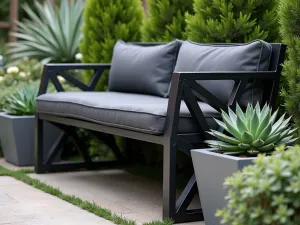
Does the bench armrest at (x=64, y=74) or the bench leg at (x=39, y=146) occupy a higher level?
the bench armrest at (x=64, y=74)

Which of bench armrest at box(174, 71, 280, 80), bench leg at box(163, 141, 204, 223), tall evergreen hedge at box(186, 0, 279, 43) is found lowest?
bench leg at box(163, 141, 204, 223)

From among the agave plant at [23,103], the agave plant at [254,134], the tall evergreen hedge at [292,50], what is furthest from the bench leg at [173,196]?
the agave plant at [23,103]

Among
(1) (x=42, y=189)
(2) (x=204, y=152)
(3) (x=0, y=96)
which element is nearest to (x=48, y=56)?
(3) (x=0, y=96)

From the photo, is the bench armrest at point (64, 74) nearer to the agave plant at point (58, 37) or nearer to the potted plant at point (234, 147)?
the potted plant at point (234, 147)

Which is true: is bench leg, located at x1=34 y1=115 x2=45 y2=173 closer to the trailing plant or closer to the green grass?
the green grass

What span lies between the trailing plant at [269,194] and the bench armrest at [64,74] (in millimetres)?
3019

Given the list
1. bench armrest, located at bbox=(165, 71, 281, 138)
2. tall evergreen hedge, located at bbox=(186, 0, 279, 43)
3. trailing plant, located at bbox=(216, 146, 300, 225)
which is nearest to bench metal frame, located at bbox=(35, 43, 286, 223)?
bench armrest, located at bbox=(165, 71, 281, 138)

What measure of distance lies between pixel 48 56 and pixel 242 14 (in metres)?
4.10

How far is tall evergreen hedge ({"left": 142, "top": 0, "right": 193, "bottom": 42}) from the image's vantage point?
5164 millimetres

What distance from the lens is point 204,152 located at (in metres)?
3.27

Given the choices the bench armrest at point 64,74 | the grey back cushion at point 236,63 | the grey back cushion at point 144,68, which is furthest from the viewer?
the bench armrest at point 64,74

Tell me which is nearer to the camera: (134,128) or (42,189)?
(134,128)

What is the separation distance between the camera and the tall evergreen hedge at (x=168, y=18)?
5164 millimetres

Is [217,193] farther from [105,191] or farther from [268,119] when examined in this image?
[105,191]
